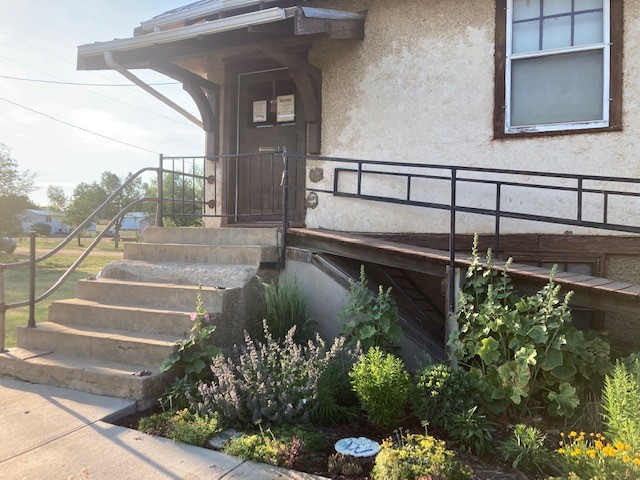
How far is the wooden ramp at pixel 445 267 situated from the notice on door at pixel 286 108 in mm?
1984

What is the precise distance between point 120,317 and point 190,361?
3.57 ft

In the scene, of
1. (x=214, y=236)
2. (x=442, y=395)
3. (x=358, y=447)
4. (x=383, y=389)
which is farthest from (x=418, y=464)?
(x=214, y=236)

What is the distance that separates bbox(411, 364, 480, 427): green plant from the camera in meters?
2.91

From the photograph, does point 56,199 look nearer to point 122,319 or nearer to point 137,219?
point 137,219

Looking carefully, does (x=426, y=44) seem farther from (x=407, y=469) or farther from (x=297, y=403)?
(x=407, y=469)

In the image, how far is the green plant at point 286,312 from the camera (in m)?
4.10

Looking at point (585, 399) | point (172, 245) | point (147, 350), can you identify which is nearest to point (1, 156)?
point (172, 245)

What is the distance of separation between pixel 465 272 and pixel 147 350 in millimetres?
2617

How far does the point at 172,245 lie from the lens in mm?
5070

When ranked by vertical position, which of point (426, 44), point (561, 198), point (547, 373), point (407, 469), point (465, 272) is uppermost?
point (426, 44)

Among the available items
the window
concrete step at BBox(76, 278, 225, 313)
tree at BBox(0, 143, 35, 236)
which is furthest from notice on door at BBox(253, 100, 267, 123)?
tree at BBox(0, 143, 35, 236)

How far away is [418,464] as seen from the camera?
2.27m

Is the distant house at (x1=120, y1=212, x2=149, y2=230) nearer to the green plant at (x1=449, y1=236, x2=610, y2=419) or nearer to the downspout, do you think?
the downspout

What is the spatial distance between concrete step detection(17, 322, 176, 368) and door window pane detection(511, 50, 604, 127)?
402 cm
